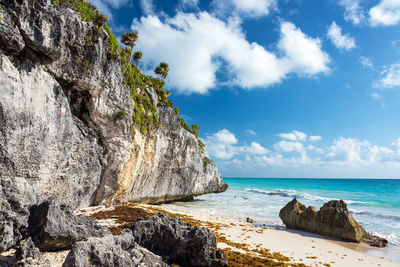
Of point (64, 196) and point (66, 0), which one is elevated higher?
point (66, 0)

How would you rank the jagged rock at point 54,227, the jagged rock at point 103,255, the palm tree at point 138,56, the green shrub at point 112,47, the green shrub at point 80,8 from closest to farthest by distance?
1. the jagged rock at point 103,255
2. the jagged rock at point 54,227
3. the green shrub at point 80,8
4. the green shrub at point 112,47
5. the palm tree at point 138,56

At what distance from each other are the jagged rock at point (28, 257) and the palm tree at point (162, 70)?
77.9 ft

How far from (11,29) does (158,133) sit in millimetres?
12942

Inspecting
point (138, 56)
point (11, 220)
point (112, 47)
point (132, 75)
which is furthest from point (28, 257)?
point (138, 56)

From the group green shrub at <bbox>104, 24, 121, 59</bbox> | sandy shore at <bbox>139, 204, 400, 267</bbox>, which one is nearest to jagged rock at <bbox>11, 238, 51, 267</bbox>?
sandy shore at <bbox>139, 204, 400, 267</bbox>

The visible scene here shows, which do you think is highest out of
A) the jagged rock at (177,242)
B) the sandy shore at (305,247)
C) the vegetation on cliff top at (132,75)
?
the vegetation on cliff top at (132,75)

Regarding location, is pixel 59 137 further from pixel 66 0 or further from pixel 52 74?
pixel 66 0

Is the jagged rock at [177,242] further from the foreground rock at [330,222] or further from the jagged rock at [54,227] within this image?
the foreground rock at [330,222]

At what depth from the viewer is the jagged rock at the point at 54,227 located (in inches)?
217

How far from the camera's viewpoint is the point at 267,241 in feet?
35.6

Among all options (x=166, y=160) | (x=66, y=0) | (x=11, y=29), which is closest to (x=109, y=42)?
(x=66, y=0)

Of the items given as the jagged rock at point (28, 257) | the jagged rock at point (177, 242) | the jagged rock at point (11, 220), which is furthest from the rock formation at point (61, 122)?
the jagged rock at point (177, 242)

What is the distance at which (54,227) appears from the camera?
5.63m

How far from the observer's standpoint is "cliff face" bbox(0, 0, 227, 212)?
8.09m
